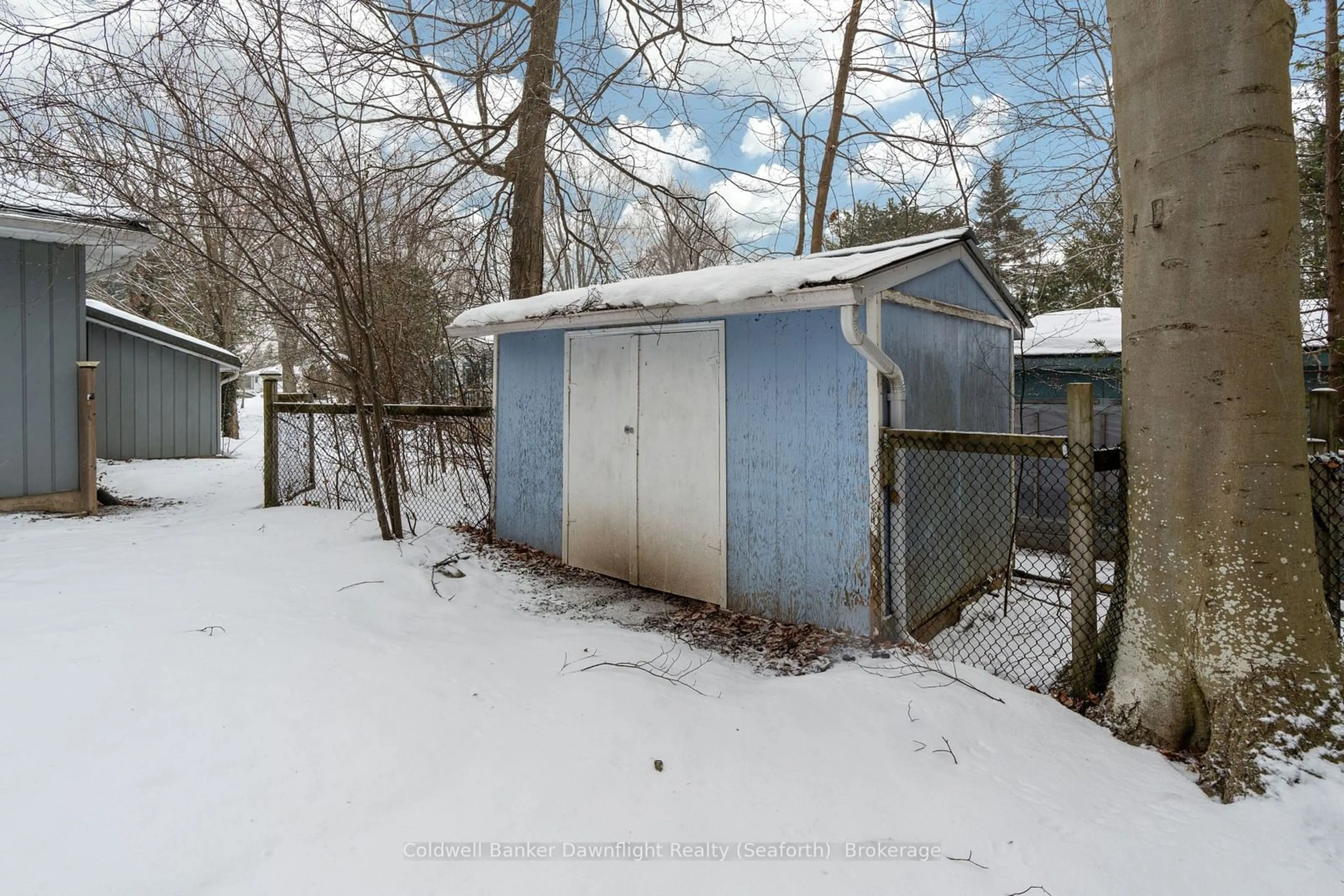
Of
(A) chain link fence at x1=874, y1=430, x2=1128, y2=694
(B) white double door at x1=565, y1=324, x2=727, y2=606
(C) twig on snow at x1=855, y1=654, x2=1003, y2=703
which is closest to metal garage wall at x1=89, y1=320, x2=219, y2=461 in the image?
(B) white double door at x1=565, y1=324, x2=727, y2=606

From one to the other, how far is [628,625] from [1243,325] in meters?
3.20

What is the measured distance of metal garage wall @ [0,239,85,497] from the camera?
228 inches

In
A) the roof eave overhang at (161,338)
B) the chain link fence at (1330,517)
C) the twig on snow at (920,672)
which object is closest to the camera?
the chain link fence at (1330,517)

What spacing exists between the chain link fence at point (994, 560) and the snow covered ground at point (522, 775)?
545mm

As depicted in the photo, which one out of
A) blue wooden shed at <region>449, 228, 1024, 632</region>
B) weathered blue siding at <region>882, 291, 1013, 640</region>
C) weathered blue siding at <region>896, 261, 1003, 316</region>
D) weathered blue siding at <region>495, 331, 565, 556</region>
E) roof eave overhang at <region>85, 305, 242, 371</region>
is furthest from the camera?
roof eave overhang at <region>85, 305, 242, 371</region>

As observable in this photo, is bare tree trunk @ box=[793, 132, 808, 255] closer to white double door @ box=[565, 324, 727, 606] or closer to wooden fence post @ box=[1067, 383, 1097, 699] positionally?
white double door @ box=[565, 324, 727, 606]

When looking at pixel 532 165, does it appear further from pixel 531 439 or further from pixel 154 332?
pixel 154 332

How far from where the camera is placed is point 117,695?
2.29 metres

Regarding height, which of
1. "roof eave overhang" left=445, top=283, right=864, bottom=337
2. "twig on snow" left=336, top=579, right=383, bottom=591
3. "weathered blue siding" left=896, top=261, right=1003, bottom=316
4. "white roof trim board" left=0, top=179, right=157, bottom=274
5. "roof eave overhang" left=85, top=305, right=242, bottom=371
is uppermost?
"white roof trim board" left=0, top=179, right=157, bottom=274

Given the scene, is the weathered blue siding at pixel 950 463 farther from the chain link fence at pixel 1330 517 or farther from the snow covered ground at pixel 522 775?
the chain link fence at pixel 1330 517

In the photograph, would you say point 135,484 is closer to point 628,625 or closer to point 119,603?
point 119,603

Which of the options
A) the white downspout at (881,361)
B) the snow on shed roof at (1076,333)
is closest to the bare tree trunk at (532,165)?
the white downspout at (881,361)

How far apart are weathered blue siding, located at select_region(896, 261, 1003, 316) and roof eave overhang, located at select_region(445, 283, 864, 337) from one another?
650 millimetres

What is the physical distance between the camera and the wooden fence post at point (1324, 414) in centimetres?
423
